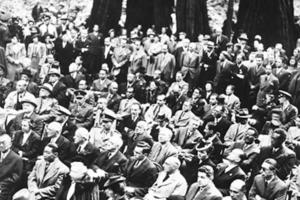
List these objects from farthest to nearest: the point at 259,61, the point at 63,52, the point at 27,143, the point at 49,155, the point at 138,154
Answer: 1. the point at 63,52
2. the point at 259,61
3. the point at 27,143
4. the point at 138,154
5. the point at 49,155

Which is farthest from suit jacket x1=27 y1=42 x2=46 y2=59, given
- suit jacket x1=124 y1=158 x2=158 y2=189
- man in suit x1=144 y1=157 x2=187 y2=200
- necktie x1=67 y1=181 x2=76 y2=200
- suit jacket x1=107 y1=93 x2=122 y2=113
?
necktie x1=67 y1=181 x2=76 y2=200

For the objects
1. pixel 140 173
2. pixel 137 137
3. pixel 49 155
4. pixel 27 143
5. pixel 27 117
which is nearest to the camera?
pixel 49 155

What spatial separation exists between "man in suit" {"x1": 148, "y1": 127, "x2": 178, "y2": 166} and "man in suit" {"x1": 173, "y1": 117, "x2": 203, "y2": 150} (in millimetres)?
925

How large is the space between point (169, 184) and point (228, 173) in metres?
1.40

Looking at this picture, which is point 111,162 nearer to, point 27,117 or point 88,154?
point 88,154

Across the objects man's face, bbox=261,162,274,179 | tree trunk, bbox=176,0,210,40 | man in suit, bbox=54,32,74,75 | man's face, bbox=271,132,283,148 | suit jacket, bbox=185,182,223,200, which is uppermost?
tree trunk, bbox=176,0,210,40

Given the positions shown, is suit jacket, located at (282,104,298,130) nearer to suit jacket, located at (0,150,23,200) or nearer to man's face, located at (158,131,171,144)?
man's face, located at (158,131,171,144)

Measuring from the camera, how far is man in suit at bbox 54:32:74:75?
663 inches

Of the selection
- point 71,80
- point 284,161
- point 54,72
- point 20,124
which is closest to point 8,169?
point 20,124

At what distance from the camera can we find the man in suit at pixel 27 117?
1152 cm

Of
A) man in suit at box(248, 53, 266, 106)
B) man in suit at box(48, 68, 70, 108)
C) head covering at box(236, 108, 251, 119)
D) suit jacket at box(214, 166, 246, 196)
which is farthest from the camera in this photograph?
man in suit at box(248, 53, 266, 106)

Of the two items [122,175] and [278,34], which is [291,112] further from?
[278,34]

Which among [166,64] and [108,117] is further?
[166,64]

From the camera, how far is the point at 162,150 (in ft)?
35.4
